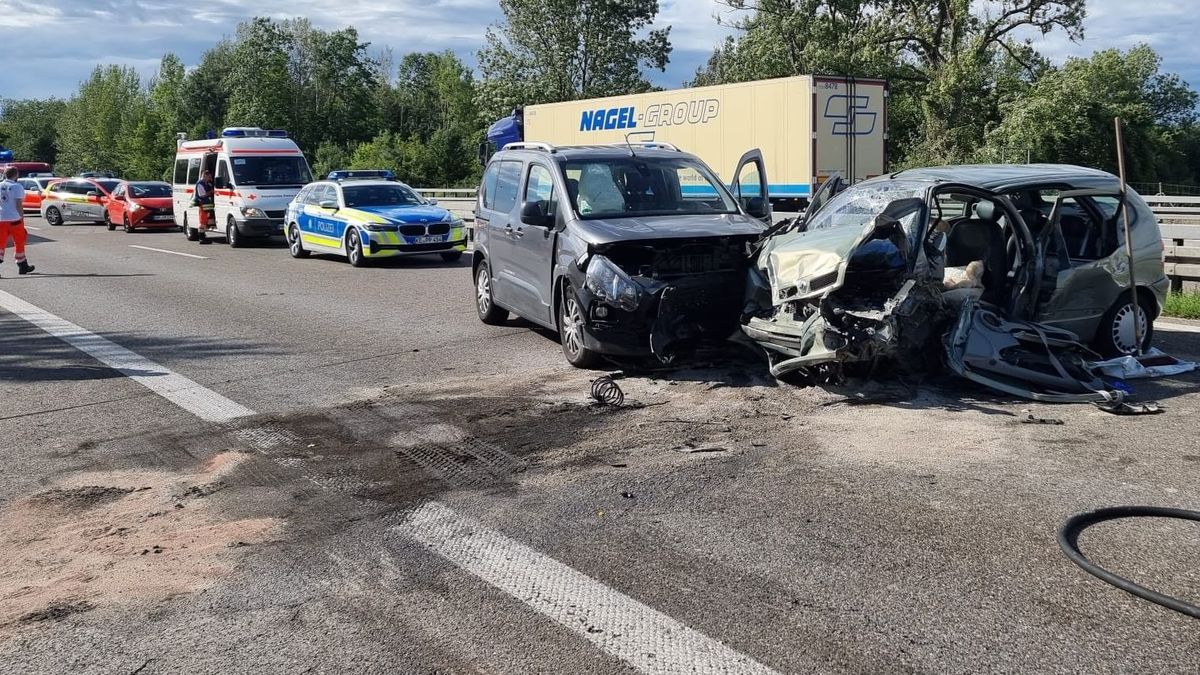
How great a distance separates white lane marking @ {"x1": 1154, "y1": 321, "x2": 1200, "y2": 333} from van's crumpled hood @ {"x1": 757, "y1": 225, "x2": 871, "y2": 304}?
4438 millimetres

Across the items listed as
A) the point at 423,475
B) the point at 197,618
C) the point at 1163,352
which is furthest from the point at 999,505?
the point at 1163,352

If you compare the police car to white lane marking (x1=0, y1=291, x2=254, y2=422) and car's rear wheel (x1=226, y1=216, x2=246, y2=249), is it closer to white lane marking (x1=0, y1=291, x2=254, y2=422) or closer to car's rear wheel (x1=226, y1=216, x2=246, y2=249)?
car's rear wheel (x1=226, y1=216, x2=246, y2=249)

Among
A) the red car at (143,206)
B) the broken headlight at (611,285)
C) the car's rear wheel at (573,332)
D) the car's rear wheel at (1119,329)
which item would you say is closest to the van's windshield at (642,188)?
the car's rear wheel at (573,332)

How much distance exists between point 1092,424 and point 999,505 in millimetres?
1840

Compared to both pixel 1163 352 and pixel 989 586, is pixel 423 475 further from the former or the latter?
pixel 1163 352

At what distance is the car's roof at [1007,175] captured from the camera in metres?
7.98

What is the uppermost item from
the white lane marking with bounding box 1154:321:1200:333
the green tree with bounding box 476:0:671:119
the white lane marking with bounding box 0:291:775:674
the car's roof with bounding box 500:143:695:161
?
the green tree with bounding box 476:0:671:119

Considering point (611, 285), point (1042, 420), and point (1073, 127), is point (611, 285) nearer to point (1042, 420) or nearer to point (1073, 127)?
point (1042, 420)

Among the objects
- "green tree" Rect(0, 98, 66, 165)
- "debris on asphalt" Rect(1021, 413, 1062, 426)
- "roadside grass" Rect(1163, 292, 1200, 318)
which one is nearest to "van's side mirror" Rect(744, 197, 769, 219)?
"debris on asphalt" Rect(1021, 413, 1062, 426)

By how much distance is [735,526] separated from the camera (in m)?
4.95

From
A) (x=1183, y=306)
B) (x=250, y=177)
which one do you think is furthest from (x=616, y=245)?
(x=250, y=177)

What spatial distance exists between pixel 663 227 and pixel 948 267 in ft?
7.25

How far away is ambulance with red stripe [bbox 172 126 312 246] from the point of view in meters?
24.3

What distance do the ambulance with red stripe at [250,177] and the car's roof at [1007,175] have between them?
1876 cm
